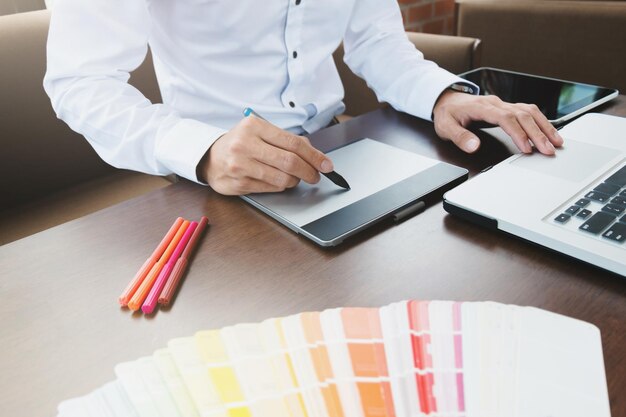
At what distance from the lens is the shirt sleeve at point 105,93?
611mm

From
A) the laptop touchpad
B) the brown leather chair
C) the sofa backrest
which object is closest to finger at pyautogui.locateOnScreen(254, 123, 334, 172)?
the laptop touchpad

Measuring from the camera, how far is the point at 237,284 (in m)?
0.40

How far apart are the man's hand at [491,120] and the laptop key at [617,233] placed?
0.17m

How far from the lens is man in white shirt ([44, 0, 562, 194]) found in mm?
534

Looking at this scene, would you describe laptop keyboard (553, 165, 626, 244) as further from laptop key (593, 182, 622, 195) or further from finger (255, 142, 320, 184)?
finger (255, 142, 320, 184)

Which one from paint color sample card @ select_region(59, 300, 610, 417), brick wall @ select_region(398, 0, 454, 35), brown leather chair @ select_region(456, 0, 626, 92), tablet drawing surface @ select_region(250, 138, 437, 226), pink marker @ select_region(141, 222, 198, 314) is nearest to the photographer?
paint color sample card @ select_region(59, 300, 610, 417)

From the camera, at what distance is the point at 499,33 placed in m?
1.52

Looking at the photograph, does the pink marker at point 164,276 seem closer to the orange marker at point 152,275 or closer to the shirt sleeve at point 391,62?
the orange marker at point 152,275

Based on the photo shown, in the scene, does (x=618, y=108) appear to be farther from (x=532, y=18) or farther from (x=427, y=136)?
(x=532, y=18)

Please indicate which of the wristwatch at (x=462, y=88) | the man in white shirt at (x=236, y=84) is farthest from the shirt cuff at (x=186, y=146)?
the wristwatch at (x=462, y=88)

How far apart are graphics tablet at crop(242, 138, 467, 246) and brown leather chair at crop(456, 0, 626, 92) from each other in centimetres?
105

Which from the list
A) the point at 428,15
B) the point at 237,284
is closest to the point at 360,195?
the point at 237,284

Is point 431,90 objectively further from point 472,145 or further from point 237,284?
point 237,284

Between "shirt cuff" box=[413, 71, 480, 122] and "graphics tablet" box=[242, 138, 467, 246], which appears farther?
"shirt cuff" box=[413, 71, 480, 122]
